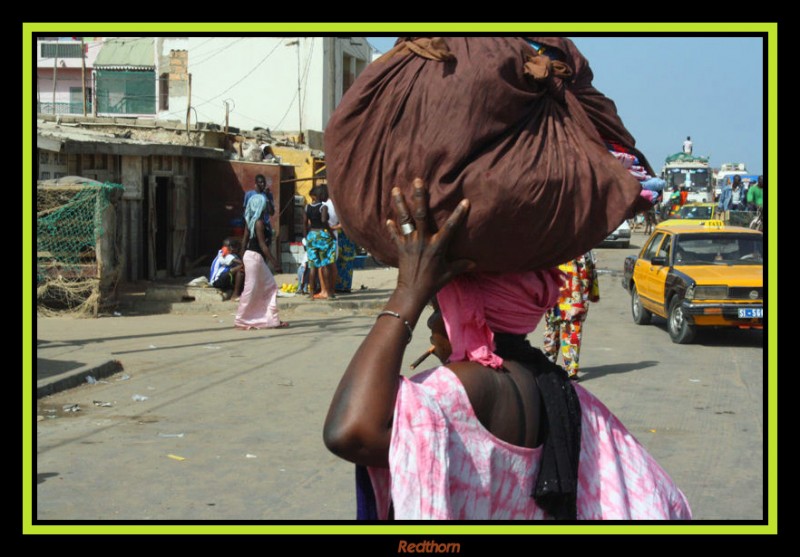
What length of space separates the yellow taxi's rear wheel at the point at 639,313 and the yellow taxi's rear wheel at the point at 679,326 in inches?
67.5

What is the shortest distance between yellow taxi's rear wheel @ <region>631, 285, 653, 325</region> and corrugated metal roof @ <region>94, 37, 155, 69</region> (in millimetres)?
34550

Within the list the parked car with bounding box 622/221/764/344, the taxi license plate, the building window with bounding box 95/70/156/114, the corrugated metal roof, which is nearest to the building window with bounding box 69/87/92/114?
the corrugated metal roof

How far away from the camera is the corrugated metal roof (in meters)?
47.7

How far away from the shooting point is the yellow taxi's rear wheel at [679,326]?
14383 millimetres

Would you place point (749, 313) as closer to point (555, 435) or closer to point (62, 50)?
point (555, 435)

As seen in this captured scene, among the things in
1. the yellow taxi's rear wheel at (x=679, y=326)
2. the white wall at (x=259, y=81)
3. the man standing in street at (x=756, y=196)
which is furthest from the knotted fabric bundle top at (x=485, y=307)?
the white wall at (x=259, y=81)

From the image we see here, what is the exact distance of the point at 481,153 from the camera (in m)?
2.42

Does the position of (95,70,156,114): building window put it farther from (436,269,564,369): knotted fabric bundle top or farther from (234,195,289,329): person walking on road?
(436,269,564,369): knotted fabric bundle top

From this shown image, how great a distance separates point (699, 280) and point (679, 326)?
739 millimetres

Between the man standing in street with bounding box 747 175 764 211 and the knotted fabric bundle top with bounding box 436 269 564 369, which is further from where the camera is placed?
the man standing in street with bounding box 747 175 764 211

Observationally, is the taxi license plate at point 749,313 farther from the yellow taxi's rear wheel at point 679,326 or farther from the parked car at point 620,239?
the parked car at point 620,239

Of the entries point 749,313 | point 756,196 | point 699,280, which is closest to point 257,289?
point 699,280

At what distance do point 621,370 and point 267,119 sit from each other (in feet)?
100
